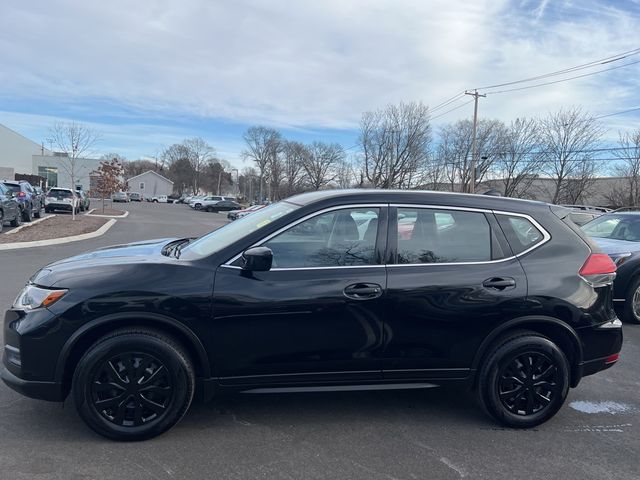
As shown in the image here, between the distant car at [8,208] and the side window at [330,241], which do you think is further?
the distant car at [8,208]

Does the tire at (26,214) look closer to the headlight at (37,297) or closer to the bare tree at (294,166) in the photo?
the headlight at (37,297)

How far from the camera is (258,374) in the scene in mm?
3475

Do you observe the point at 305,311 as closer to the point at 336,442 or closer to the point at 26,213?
the point at 336,442

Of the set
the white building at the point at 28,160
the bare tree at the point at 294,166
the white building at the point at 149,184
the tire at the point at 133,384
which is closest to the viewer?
the tire at the point at 133,384

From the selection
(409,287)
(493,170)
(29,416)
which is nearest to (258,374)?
(409,287)

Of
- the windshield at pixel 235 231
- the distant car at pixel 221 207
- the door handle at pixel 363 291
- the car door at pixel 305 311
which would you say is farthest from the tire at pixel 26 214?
the distant car at pixel 221 207

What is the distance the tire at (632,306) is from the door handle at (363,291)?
5.29m

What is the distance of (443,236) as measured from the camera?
3.80 m

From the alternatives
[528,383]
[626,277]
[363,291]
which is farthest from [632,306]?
[363,291]

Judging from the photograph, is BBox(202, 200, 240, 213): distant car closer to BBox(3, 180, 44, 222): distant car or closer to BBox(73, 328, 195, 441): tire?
BBox(3, 180, 44, 222): distant car

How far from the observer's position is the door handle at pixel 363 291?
3475mm

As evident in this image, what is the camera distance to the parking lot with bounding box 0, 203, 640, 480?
305cm

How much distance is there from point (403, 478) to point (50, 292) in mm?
2603

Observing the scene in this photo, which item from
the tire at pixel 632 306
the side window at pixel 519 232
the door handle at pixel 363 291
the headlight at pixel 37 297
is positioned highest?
the side window at pixel 519 232
